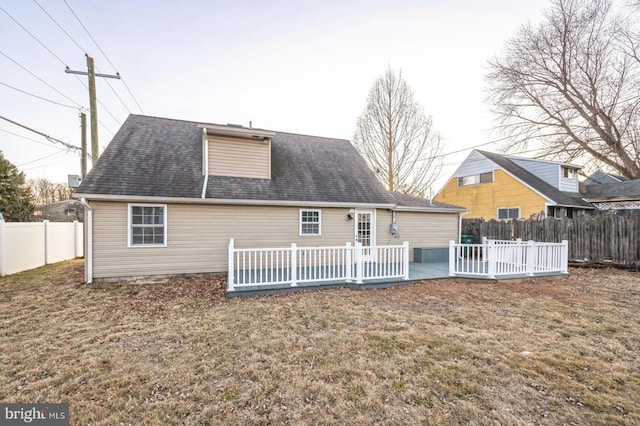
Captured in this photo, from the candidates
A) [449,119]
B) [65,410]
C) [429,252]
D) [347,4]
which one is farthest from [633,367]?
[449,119]

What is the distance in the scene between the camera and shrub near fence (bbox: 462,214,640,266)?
9.61 m

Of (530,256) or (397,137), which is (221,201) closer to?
(530,256)

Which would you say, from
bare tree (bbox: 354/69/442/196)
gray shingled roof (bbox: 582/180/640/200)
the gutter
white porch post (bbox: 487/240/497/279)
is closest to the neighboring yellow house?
gray shingled roof (bbox: 582/180/640/200)

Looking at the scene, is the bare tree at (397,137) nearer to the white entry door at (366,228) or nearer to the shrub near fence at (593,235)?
the shrub near fence at (593,235)

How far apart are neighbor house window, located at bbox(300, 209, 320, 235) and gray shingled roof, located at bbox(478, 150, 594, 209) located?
1428cm

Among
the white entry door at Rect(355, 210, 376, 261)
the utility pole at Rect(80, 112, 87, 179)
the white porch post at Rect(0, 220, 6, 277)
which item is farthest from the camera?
the utility pole at Rect(80, 112, 87, 179)

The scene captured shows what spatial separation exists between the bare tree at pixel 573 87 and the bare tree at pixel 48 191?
4643 centimetres

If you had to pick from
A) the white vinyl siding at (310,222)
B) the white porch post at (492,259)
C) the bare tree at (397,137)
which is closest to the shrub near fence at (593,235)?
the white porch post at (492,259)

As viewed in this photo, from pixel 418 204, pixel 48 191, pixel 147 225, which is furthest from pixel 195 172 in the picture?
pixel 48 191

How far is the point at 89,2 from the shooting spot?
28.1 ft

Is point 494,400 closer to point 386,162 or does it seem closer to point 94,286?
point 94,286

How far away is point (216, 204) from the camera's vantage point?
876 cm

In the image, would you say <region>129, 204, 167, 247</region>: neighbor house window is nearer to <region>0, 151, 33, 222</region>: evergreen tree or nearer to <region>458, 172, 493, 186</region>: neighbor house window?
<region>458, 172, 493, 186</region>: neighbor house window

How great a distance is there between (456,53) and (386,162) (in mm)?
7362
